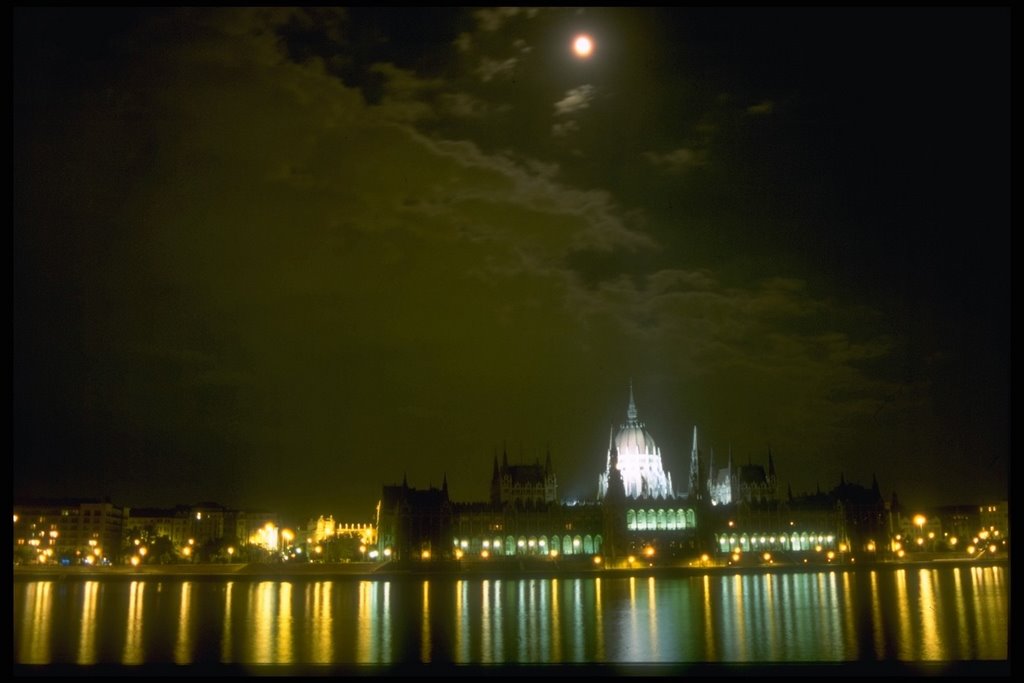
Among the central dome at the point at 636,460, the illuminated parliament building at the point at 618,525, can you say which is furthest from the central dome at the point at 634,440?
the illuminated parliament building at the point at 618,525

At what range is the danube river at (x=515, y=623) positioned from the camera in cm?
1927

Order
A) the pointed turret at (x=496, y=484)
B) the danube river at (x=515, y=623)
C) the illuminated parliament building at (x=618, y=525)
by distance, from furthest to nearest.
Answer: the pointed turret at (x=496, y=484) < the illuminated parliament building at (x=618, y=525) < the danube river at (x=515, y=623)

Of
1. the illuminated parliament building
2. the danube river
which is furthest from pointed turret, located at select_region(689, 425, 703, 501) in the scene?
the danube river

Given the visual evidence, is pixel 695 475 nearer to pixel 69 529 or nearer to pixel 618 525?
pixel 618 525

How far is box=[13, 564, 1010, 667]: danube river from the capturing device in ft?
63.2

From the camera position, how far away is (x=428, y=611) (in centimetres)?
3019

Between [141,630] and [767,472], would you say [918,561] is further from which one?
[141,630]

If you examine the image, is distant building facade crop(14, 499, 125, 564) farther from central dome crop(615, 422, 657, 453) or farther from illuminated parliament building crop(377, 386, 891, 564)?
central dome crop(615, 422, 657, 453)

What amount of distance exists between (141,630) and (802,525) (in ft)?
214

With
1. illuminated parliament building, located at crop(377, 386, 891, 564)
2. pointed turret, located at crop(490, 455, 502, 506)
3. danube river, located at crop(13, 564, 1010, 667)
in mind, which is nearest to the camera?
danube river, located at crop(13, 564, 1010, 667)

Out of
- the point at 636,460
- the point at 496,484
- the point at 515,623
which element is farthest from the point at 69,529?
the point at 515,623

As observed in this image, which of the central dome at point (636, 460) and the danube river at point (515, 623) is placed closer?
the danube river at point (515, 623)

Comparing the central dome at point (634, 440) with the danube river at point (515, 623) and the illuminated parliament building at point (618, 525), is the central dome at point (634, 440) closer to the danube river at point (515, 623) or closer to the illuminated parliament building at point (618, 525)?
the illuminated parliament building at point (618, 525)

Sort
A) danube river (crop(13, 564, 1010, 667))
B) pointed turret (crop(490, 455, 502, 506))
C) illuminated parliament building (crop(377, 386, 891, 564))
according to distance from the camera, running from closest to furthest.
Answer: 1. danube river (crop(13, 564, 1010, 667))
2. illuminated parliament building (crop(377, 386, 891, 564))
3. pointed turret (crop(490, 455, 502, 506))
